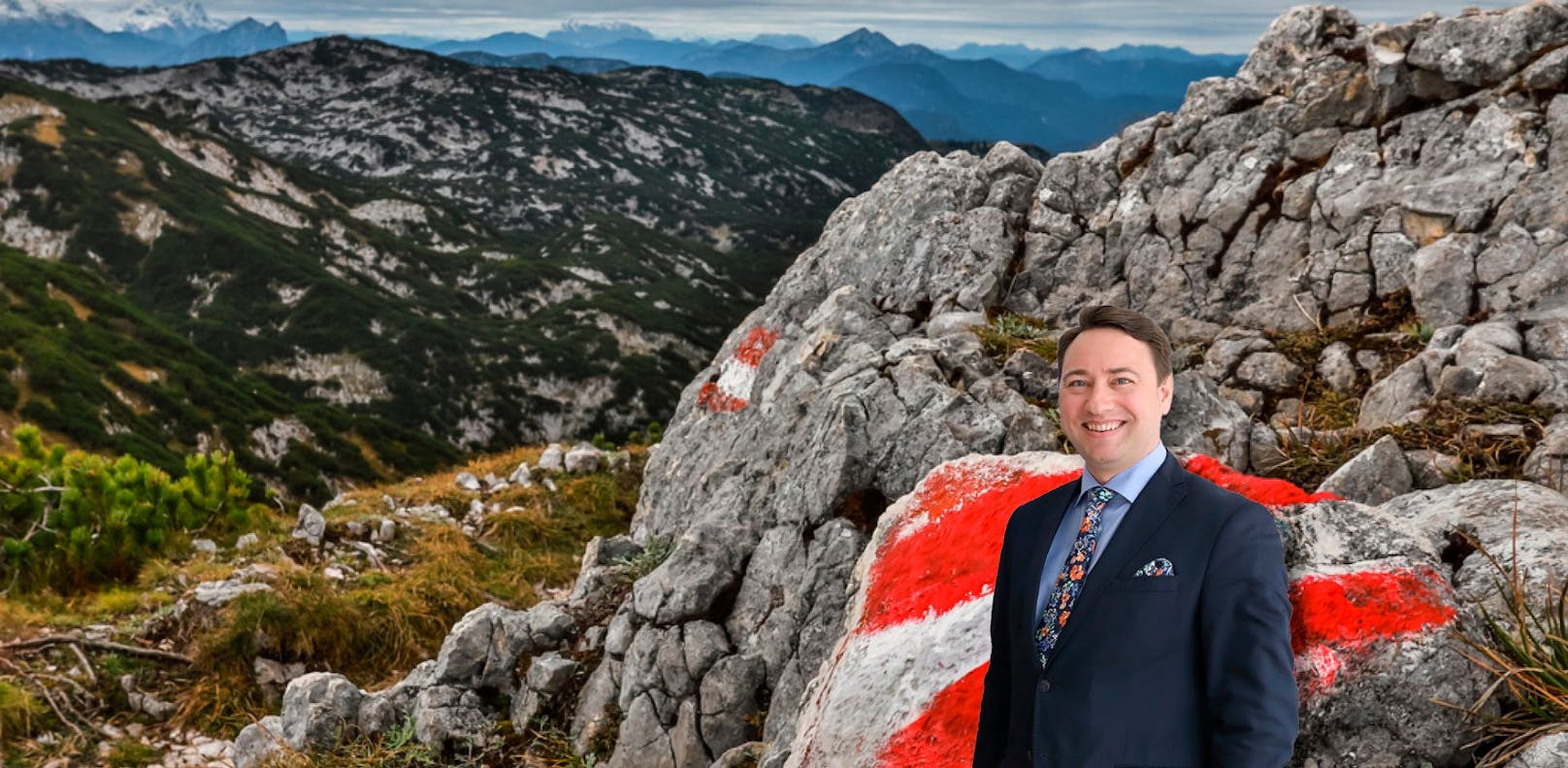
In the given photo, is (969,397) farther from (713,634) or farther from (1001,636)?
(1001,636)

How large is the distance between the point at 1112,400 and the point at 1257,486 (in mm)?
3229

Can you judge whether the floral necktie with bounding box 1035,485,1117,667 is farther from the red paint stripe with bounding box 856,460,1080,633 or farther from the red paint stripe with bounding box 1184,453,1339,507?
the red paint stripe with bounding box 856,460,1080,633

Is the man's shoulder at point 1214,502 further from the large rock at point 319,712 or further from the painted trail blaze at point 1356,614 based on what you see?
the large rock at point 319,712

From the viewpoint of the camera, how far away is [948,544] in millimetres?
7934

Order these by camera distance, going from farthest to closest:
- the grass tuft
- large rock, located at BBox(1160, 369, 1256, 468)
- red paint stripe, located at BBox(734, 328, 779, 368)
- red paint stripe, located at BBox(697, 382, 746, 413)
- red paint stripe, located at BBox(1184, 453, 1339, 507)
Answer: red paint stripe, located at BBox(734, 328, 779, 368)
red paint stripe, located at BBox(697, 382, 746, 413)
the grass tuft
large rock, located at BBox(1160, 369, 1256, 468)
red paint stripe, located at BBox(1184, 453, 1339, 507)

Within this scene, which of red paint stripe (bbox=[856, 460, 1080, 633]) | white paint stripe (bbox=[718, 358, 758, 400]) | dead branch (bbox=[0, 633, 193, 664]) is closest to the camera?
red paint stripe (bbox=[856, 460, 1080, 633])

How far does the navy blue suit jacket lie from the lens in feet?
13.1

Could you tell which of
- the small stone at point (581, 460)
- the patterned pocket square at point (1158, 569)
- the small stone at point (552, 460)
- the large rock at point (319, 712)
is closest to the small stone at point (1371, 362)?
the patterned pocket square at point (1158, 569)

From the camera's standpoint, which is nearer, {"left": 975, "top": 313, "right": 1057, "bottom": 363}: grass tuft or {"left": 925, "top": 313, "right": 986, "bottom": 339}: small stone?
{"left": 975, "top": 313, "right": 1057, "bottom": 363}: grass tuft

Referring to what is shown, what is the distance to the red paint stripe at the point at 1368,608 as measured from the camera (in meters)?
5.45

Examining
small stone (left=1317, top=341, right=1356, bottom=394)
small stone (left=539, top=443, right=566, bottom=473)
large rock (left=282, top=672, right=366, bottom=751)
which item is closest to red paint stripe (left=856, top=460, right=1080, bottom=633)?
small stone (left=1317, top=341, right=1356, bottom=394)

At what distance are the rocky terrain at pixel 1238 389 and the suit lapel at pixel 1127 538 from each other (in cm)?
186

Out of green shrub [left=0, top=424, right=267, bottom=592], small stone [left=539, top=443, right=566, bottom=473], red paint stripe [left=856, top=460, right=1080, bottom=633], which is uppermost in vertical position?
red paint stripe [left=856, top=460, right=1080, bottom=633]

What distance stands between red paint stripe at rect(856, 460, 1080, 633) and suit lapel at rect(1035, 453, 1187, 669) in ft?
9.03
